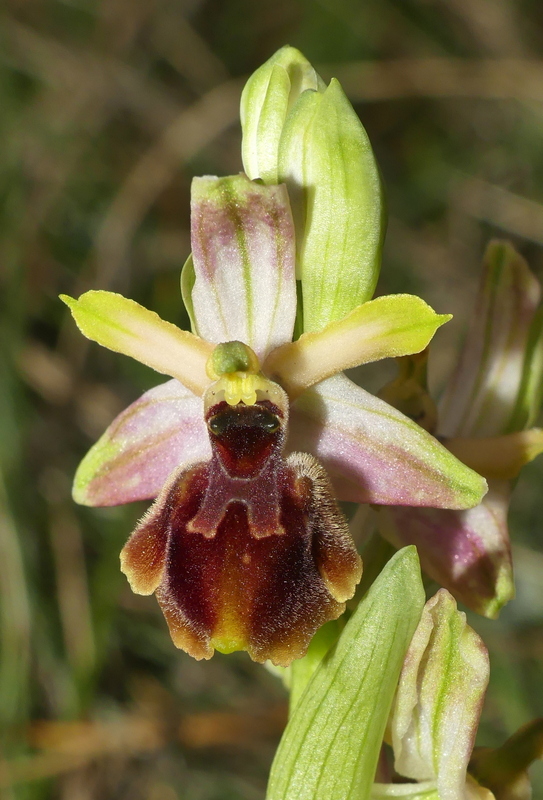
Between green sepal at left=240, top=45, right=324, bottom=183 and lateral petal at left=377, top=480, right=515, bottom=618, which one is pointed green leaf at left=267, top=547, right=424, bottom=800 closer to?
lateral petal at left=377, top=480, right=515, bottom=618

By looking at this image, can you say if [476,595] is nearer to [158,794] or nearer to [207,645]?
[207,645]

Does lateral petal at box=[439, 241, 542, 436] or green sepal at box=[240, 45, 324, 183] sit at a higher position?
green sepal at box=[240, 45, 324, 183]

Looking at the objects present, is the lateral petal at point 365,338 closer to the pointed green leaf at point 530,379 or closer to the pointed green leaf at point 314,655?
the pointed green leaf at point 314,655

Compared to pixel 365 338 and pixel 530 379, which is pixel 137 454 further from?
pixel 530 379

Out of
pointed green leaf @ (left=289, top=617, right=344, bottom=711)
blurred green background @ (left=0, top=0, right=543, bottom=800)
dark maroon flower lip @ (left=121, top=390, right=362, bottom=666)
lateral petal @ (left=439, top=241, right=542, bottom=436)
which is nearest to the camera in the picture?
dark maroon flower lip @ (left=121, top=390, right=362, bottom=666)

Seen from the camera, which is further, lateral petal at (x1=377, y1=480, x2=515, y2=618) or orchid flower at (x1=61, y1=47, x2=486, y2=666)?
lateral petal at (x1=377, y1=480, x2=515, y2=618)

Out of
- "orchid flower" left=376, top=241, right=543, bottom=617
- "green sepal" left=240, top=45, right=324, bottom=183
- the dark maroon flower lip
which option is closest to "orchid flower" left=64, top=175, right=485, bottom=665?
the dark maroon flower lip
